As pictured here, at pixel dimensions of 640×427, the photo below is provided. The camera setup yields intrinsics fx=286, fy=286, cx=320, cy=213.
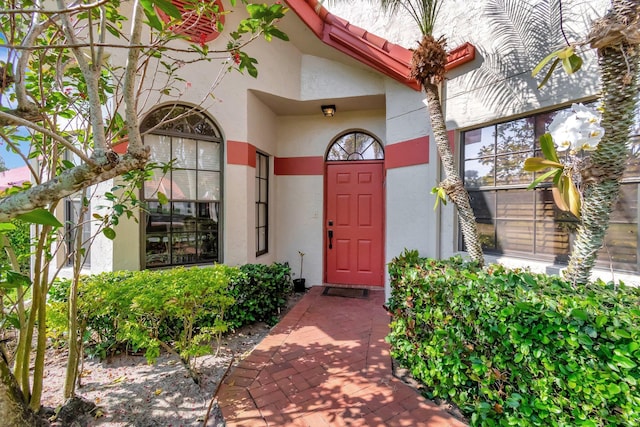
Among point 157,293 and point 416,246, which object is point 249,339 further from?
point 416,246

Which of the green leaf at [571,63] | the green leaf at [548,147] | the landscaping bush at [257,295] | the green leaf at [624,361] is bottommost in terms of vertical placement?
the landscaping bush at [257,295]

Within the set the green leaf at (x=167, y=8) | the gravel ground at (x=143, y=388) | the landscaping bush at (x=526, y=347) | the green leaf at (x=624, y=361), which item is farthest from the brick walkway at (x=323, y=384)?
the green leaf at (x=167, y=8)

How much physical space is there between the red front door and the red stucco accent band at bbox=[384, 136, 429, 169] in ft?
2.95

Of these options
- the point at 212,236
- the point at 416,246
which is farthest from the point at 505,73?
the point at 212,236

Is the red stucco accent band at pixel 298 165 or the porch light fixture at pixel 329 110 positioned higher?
the porch light fixture at pixel 329 110

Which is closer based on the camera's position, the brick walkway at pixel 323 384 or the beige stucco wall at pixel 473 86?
the brick walkway at pixel 323 384

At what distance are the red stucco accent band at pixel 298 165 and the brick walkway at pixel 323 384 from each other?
292cm

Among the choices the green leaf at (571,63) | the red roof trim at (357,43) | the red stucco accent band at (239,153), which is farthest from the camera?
the red stucco accent band at (239,153)

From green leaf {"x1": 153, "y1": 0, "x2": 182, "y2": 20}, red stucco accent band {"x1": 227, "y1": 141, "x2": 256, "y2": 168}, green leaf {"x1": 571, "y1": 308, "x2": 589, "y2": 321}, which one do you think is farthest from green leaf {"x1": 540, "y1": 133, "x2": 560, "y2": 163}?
red stucco accent band {"x1": 227, "y1": 141, "x2": 256, "y2": 168}

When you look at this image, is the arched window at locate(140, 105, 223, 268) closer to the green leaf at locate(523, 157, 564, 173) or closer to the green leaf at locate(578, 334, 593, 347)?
the green leaf at locate(523, 157, 564, 173)

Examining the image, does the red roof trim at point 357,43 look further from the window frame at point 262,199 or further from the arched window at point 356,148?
the window frame at point 262,199

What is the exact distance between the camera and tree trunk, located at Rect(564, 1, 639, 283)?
1.88 metres

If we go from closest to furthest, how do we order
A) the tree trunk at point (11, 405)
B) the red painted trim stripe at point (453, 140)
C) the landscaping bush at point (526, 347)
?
the tree trunk at point (11, 405) < the landscaping bush at point (526, 347) < the red painted trim stripe at point (453, 140)

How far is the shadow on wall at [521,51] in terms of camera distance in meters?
2.69
